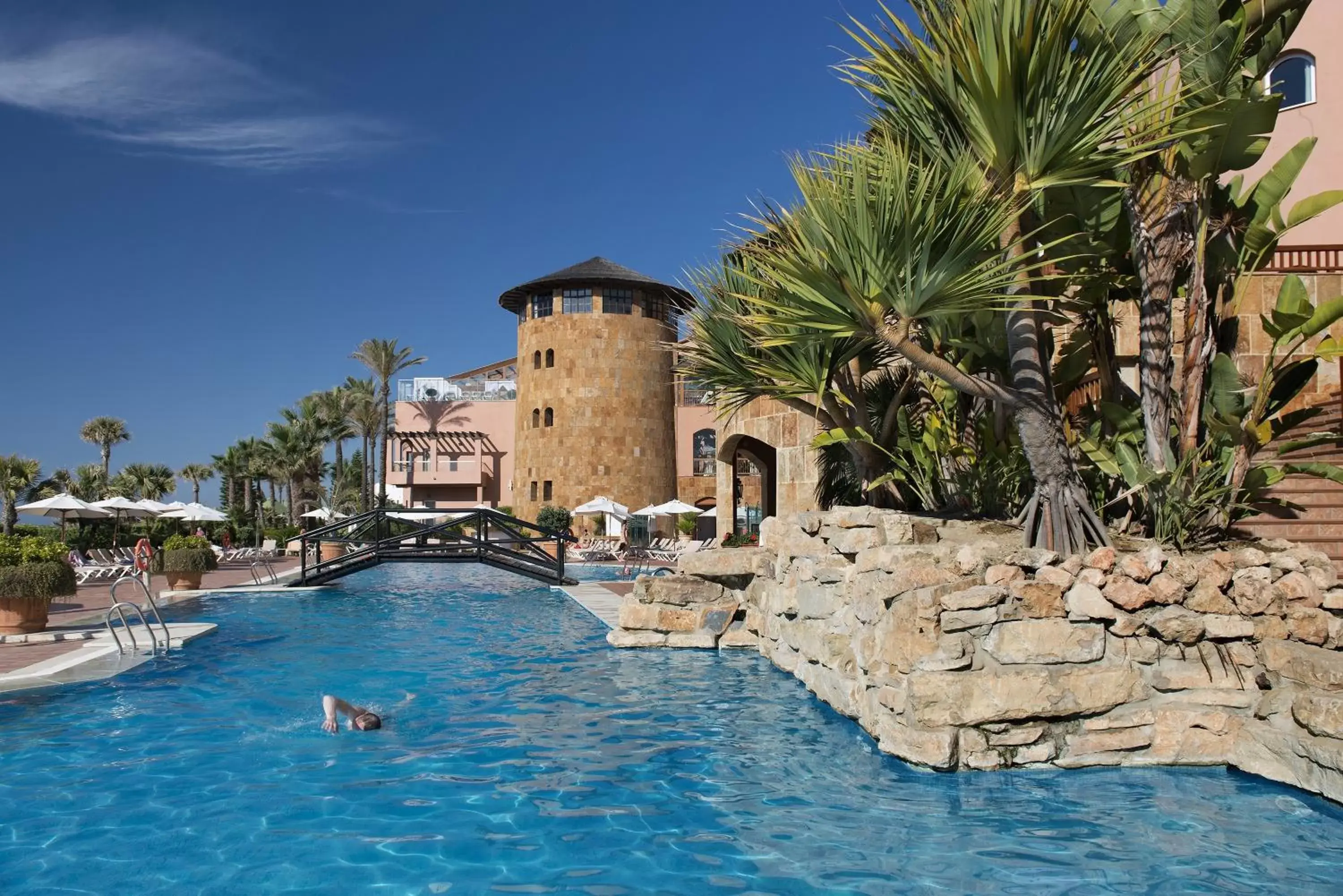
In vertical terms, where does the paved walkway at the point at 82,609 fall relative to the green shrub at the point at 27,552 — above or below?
below

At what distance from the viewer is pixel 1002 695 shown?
21.8 ft

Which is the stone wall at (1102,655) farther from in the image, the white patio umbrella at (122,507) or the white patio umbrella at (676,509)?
the white patio umbrella at (122,507)

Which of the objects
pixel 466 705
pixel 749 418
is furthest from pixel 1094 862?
pixel 749 418

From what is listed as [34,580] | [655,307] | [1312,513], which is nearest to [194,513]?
[34,580]

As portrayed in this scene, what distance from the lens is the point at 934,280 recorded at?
688cm

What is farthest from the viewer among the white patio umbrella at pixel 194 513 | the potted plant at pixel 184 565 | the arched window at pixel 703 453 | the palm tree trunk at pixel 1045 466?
the arched window at pixel 703 453

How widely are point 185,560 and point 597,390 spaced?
22991 millimetres

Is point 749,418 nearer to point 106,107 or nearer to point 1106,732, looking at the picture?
point 1106,732

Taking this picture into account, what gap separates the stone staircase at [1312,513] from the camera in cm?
897

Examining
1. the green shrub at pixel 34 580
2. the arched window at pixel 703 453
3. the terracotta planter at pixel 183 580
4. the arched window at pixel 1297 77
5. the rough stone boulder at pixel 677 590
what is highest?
the arched window at pixel 1297 77

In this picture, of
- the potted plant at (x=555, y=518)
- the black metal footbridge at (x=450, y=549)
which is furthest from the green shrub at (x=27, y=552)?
the potted plant at (x=555, y=518)

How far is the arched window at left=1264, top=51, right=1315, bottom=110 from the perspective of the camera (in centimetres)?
1864

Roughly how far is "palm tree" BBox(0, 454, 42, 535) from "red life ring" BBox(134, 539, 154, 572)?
811 inches

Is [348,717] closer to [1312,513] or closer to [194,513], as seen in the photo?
[1312,513]
